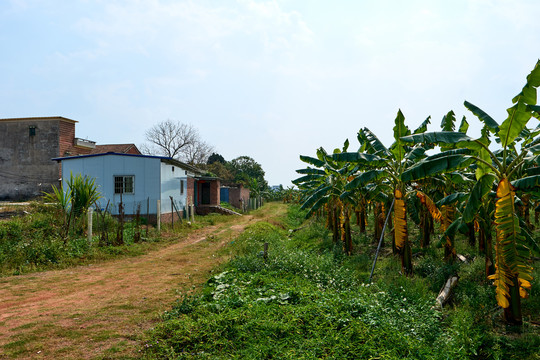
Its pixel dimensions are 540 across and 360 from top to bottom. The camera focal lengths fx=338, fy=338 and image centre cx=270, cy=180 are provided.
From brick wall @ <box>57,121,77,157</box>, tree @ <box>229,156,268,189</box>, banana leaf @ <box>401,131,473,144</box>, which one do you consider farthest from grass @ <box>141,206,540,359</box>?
tree @ <box>229,156,268,189</box>

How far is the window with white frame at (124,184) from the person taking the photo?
67.9 feet

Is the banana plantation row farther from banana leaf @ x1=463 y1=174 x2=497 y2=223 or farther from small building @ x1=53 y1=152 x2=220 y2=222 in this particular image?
small building @ x1=53 y1=152 x2=220 y2=222

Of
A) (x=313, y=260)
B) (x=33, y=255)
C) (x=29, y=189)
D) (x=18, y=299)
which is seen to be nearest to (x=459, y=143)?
(x=313, y=260)

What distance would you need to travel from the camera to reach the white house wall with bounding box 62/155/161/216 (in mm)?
20594

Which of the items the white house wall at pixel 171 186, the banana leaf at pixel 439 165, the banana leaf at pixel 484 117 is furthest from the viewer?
the white house wall at pixel 171 186

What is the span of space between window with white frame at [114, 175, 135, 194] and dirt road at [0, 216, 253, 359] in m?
9.57

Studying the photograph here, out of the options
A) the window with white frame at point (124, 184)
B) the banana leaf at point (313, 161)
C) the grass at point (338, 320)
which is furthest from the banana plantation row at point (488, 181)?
the window with white frame at point (124, 184)

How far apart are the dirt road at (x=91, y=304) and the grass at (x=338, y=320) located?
2.15 feet

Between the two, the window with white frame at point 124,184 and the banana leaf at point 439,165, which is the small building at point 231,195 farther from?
the banana leaf at point 439,165

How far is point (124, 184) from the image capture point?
68.3 ft

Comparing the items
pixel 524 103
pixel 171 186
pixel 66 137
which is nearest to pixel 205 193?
pixel 171 186

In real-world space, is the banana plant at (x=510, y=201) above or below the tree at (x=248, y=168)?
below

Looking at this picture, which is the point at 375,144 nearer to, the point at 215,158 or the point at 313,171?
the point at 313,171

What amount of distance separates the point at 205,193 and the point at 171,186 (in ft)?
31.1
